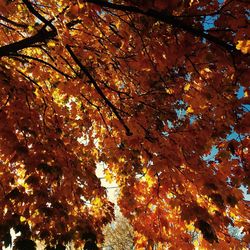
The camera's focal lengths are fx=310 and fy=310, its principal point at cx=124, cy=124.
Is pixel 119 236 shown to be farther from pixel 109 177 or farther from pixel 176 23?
pixel 176 23

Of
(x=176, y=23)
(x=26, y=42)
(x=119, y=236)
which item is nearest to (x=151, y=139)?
(x=176, y=23)

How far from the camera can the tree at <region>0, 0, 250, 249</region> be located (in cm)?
390

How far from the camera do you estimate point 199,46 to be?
398 cm

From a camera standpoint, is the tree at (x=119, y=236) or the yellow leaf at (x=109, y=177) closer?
the yellow leaf at (x=109, y=177)

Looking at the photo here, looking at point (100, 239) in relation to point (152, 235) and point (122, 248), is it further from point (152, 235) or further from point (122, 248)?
point (122, 248)

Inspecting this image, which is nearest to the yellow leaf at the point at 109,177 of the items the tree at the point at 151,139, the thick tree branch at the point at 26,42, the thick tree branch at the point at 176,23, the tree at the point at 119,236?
the tree at the point at 151,139

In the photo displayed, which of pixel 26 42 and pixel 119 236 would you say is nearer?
pixel 26 42

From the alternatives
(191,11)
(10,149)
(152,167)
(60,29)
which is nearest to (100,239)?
(152,167)

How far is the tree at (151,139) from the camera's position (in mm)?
3904

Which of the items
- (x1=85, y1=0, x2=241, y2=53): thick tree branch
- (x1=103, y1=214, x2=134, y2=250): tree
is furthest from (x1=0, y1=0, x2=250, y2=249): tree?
(x1=103, y1=214, x2=134, y2=250): tree

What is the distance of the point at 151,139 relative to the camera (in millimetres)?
5168

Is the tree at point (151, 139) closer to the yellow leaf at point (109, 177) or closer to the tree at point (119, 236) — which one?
the yellow leaf at point (109, 177)

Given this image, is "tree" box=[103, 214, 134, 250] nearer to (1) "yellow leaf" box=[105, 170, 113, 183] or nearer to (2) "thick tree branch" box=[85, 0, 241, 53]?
(1) "yellow leaf" box=[105, 170, 113, 183]

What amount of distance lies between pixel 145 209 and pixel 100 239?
1071mm
